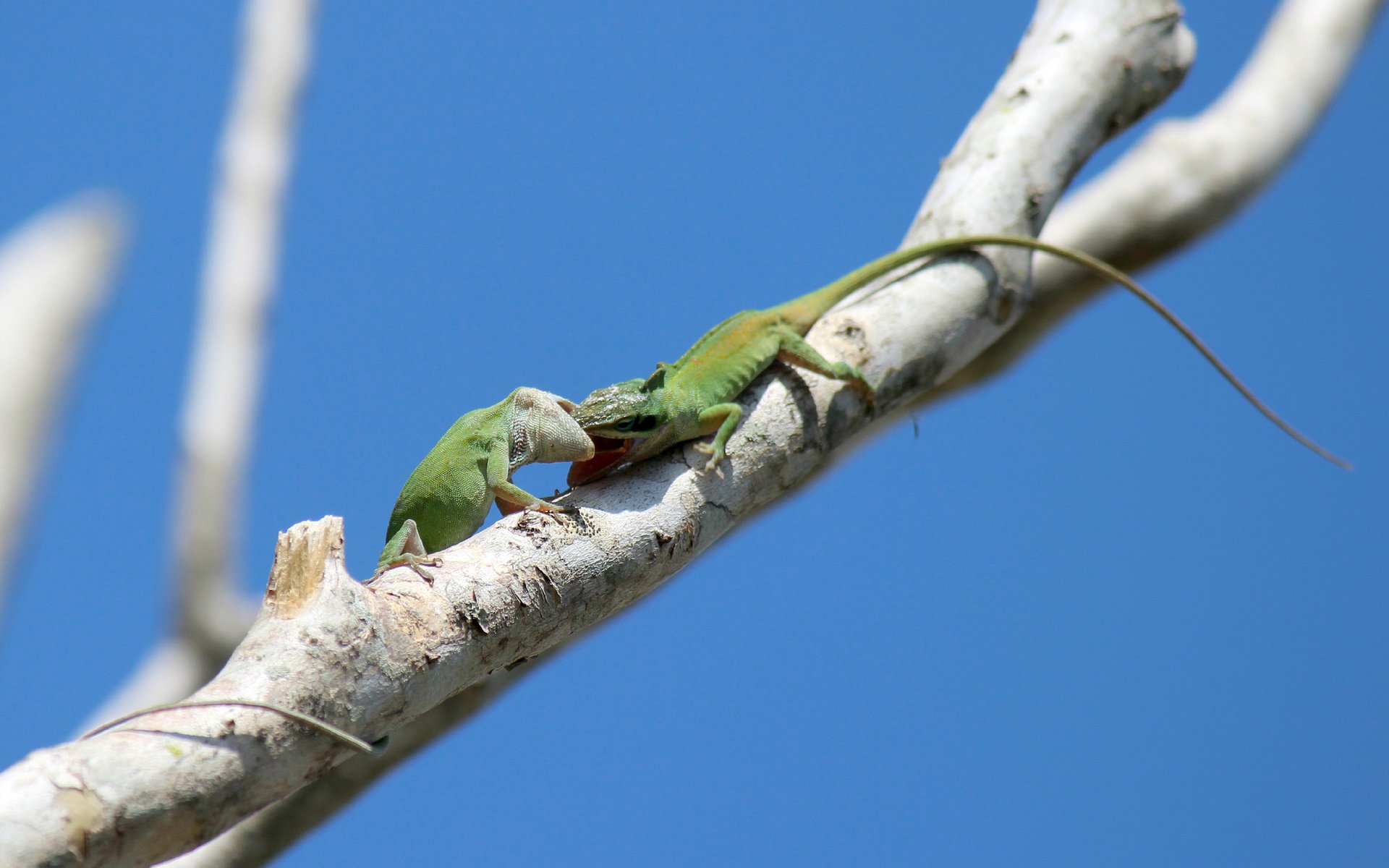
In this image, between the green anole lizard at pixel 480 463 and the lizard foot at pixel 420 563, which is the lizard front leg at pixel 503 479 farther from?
the lizard foot at pixel 420 563

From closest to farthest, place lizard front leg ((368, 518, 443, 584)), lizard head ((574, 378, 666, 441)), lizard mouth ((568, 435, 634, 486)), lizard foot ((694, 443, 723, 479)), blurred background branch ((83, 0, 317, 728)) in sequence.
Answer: lizard front leg ((368, 518, 443, 584)) < lizard foot ((694, 443, 723, 479)) < lizard head ((574, 378, 666, 441)) < lizard mouth ((568, 435, 634, 486)) < blurred background branch ((83, 0, 317, 728))

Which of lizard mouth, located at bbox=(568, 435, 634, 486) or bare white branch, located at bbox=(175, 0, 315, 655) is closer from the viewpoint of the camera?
lizard mouth, located at bbox=(568, 435, 634, 486)

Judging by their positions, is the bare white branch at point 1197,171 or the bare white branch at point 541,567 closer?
the bare white branch at point 541,567

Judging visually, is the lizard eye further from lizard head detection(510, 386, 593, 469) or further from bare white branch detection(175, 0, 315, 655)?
bare white branch detection(175, 0, 315, 655)

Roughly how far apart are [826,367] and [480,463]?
5.43 feet

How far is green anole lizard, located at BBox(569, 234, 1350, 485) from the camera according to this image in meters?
4.77

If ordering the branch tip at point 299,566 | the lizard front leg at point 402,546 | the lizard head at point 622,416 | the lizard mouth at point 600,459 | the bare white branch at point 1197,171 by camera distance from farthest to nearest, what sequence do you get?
1. the bare white branch at point 1197,171
2. the lizard mouth at point 600,459
3. the lizard head at point 622,416
4. the lizard front leg at point 402,546
5. the branch tip at point 299,566

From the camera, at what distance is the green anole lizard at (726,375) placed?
4.77m

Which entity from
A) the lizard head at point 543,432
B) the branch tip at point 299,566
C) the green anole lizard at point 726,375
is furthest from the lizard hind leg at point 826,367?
the branch tip at point 299,566

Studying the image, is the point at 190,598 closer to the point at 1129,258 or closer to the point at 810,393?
the point at 810,393

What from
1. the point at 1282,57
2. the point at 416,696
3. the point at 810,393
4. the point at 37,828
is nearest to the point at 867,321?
the point at 810,393

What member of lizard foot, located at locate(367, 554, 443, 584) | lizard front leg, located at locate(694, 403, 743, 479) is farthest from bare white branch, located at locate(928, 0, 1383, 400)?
lizard foot, located at locate(367, 554, 443, 584)

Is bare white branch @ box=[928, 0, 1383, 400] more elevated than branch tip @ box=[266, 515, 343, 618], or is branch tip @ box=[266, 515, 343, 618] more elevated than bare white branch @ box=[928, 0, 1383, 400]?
bare white branch @ box=[928, 0, 1383, 400]

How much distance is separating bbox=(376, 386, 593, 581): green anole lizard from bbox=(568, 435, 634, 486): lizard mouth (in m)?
0.09
